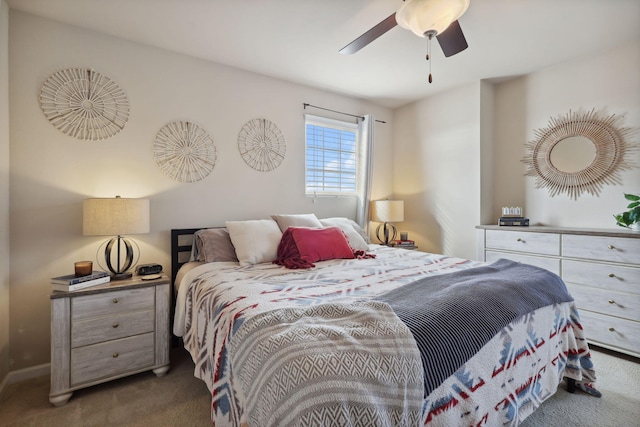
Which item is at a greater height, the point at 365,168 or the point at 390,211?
the point at 365,168

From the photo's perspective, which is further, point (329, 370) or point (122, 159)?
point (122, 159)

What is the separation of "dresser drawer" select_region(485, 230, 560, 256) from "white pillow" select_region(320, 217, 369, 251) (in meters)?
1.40

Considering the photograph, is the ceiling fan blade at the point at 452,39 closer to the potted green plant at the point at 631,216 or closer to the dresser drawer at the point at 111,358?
the potted green plant at the point at 631,216

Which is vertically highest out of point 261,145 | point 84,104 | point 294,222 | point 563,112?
point 563,112

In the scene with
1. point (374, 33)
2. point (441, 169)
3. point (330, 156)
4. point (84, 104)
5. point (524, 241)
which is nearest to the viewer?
point (374, 33)

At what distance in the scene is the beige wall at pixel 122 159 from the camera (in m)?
2.12

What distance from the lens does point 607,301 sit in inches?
95.8

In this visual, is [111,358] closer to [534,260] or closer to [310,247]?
[310,247]

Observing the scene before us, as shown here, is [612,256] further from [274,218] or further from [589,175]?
[274,218]

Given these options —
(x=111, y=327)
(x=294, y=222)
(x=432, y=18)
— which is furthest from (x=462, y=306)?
(x=111, y=327)

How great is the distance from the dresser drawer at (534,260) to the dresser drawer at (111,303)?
3204mm

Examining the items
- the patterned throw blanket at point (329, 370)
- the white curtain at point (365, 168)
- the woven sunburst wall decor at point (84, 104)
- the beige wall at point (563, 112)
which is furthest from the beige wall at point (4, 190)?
the beige wall at point (563, 112)

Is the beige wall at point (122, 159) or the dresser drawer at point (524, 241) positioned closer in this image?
the beige wall at point (122, 159)

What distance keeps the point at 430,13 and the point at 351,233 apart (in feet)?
6.07
